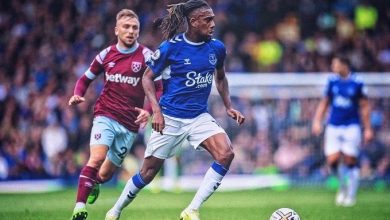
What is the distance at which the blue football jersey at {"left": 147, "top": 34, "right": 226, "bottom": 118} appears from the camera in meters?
11.2

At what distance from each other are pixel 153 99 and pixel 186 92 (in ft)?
1.36

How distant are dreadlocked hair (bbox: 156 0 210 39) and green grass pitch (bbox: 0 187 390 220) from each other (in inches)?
112

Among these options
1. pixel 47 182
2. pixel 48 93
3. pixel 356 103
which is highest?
A: pixel 356 103

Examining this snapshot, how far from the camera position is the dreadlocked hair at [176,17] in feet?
37.3

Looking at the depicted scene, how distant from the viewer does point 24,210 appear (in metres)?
14.6

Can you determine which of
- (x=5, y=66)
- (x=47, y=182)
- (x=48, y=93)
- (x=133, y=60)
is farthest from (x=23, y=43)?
(x=133, y=60)

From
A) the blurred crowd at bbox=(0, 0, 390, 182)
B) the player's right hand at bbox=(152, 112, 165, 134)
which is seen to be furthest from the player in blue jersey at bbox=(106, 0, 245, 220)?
the blurred crowd at bbox=(0, 0, 390, 182)

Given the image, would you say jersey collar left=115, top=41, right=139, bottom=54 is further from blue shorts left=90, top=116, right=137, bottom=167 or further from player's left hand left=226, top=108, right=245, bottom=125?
player's left hand left=226, top=108, right=245, bottom=125

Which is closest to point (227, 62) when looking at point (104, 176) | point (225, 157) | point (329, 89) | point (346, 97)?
point (329, 89)

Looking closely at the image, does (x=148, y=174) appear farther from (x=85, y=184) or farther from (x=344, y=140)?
(x=344, y=140)

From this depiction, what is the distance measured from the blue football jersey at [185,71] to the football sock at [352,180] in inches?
256

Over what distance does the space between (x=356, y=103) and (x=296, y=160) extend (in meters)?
5.38

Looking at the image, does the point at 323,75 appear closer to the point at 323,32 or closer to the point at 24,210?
the point at 323,32

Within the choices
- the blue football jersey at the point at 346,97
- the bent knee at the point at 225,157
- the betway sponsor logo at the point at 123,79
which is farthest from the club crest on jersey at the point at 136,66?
the blue football jersey at the point at 346,97
